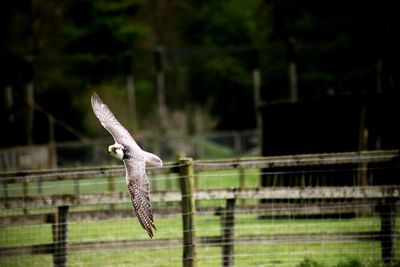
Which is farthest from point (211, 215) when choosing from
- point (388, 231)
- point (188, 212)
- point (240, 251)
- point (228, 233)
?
point (388, 231)

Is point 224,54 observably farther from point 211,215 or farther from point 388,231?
point 388,231

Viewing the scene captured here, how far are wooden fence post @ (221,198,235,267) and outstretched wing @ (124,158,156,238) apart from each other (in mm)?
1636

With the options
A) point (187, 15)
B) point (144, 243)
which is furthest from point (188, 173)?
point (187, 15)

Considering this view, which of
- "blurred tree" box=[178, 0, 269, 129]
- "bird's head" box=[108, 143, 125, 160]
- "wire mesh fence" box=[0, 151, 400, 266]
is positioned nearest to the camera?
"bird's head" box=[108, 143, 125, 160]

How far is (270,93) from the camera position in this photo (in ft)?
144

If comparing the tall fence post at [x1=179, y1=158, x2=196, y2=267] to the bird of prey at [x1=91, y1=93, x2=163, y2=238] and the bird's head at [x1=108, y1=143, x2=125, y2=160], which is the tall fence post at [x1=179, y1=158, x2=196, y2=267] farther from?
the bird's head at [x1=108, y1=143, x2=125, y2=160]

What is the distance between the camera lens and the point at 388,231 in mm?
9203

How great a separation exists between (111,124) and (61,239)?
1.64m

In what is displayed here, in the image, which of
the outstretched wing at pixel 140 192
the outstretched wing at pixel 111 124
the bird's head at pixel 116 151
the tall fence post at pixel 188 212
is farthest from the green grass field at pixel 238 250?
the outstretched wing at pixel 140 192

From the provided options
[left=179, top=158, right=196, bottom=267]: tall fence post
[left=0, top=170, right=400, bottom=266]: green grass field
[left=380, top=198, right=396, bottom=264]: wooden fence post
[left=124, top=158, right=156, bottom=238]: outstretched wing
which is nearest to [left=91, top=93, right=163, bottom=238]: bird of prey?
[left=124, top=158, right=156, bottom=238]: outstretched wing

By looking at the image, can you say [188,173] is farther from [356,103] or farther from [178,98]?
[178,98]

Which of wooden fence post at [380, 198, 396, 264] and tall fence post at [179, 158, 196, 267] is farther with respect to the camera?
wooden fence post at [380, 198, 396, 264]

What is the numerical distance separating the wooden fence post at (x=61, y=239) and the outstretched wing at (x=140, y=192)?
4.41 feet

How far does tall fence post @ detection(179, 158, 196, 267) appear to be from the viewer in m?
8.56
